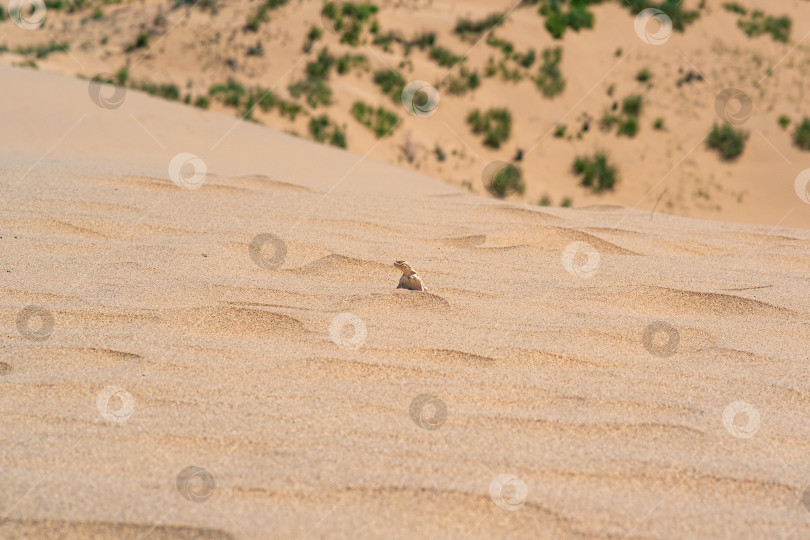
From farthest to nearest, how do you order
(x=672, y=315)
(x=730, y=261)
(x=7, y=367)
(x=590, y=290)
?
1. (x=730, y=261)
2. (x=590, y=290)
3. (x=672, y=315)
4. (x=7, y=367)

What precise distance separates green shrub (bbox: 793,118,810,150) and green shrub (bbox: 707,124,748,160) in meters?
0.57

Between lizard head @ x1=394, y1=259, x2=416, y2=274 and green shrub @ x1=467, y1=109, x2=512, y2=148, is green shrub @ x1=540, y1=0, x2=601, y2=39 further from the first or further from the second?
lizard head @ x1=394, y1=259, x2=416, y2=274

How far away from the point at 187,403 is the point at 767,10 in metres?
12.9

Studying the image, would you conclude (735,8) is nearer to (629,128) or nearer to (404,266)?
(629,128)

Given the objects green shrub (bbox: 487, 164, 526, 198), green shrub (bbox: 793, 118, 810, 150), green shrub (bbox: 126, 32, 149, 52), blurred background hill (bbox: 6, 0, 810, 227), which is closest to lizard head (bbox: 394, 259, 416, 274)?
blurred background hill (bbox: 6, 0, 810, 227)

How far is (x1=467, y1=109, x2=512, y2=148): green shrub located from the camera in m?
9.34

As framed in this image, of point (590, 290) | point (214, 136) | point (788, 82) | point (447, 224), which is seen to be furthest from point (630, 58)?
point (590, 290)

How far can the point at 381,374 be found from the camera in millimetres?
2039

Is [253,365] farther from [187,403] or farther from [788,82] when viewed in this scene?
[788,82]

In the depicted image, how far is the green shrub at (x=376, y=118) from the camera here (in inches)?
349

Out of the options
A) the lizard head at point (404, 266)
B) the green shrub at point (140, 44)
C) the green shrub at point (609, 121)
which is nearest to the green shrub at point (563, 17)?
the green shrub at point (609, 121)

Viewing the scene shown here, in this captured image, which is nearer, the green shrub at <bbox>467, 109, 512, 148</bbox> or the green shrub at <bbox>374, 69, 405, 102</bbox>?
the green shrub at <bbox>467, 109, 512, 148</bbox>

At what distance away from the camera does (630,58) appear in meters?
10.8

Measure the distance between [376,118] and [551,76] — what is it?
277 cm
